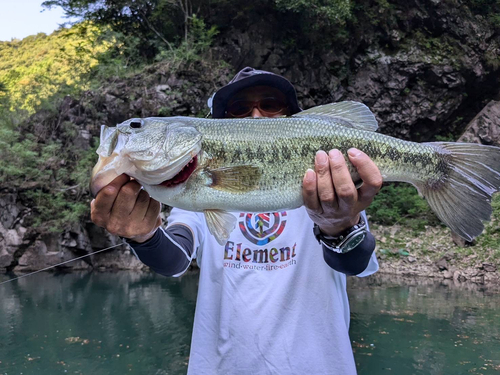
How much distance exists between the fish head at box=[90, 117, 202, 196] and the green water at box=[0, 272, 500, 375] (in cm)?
631

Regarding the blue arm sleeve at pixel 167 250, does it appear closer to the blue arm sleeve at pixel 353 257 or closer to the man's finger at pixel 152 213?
Result: the man's finger at pixel 152 213

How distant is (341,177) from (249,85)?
138cm

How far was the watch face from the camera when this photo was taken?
213 cm

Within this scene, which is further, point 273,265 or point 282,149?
point 273,265

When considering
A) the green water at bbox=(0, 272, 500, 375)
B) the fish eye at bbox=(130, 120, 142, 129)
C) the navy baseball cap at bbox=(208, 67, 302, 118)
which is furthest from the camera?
the green water at bbox=(0, 272, 500, 375)

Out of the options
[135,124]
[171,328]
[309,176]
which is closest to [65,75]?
[171,328]

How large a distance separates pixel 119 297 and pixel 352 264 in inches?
462

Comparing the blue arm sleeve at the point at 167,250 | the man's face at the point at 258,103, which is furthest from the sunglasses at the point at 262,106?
the blue arm sleeve at the point at 167,250

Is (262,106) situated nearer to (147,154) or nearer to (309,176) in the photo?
(309,176)

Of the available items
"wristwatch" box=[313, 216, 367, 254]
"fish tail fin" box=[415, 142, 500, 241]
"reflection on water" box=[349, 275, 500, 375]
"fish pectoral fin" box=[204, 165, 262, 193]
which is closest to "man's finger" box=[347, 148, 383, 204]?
"wristwatch" box=[313, 216, 367, 254]

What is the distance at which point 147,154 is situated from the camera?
196 centimetres

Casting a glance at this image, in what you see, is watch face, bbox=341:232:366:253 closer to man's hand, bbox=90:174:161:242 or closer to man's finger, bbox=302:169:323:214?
man's finger, bbox=302:169:323:214

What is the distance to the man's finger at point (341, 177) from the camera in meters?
1.97

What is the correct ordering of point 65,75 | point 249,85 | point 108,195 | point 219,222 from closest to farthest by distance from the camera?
1. point 108,195
2. point 219,222
3. point 249,85
4. point 65,75
